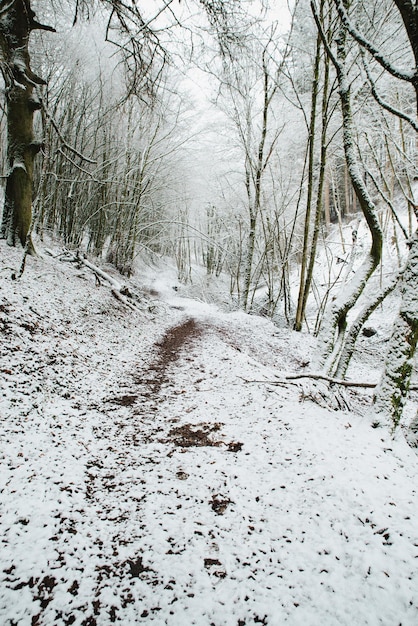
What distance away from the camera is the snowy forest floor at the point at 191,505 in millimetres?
1370

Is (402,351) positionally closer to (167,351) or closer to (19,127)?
(167,351)

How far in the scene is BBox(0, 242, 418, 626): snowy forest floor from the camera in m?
1.37

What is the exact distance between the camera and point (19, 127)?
20.8 ft

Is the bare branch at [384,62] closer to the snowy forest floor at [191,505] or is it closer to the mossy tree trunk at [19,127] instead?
the snowy forest floor at [191,505]

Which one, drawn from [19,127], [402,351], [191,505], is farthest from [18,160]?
[402,351]

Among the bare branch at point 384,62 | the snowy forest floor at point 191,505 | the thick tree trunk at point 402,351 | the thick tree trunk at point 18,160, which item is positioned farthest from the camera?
the thick tree trunk at point 18,160

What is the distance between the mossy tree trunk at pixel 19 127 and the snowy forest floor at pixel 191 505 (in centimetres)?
362

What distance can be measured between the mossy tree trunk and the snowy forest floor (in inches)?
143

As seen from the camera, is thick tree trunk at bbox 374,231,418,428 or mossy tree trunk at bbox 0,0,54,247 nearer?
thick tree trunk at bbox 374,231,418,428

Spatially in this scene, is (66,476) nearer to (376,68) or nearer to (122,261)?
(376,68)

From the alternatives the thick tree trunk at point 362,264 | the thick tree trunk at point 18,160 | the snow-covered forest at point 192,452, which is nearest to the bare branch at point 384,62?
the snow-covered forest at point 192,452

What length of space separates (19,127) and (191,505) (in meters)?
7.99

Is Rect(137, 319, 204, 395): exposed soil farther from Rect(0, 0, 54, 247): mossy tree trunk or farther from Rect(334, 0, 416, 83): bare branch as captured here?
Rect(334, 0, 416, 83): bare branch

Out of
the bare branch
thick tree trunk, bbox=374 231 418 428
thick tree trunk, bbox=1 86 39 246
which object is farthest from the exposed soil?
the bare branch
